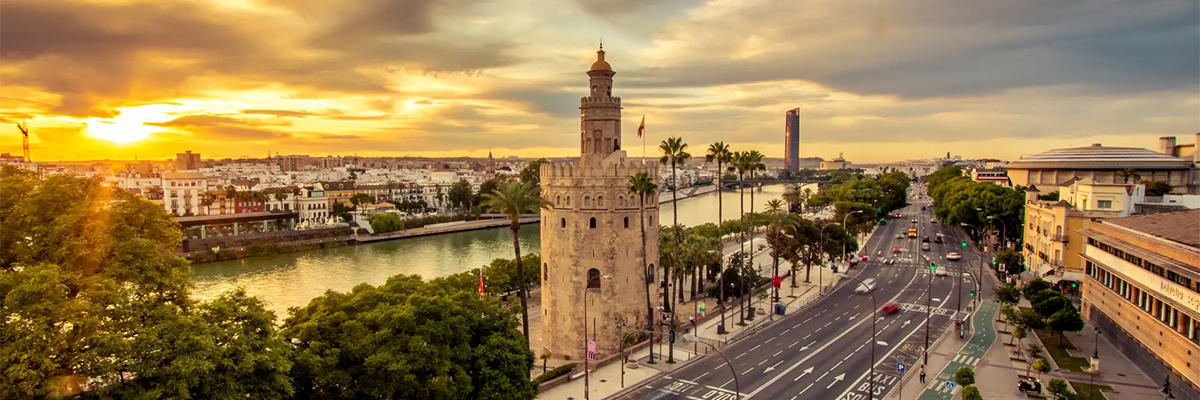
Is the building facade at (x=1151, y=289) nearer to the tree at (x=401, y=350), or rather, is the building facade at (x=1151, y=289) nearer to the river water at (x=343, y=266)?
the tree at (x=401, y=350)

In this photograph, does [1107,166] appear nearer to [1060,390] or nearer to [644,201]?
[1060,390]

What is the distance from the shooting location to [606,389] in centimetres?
3609

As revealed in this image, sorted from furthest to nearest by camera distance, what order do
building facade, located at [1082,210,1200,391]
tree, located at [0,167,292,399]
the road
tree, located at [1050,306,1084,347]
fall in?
tree, located at [1050,306,1084,347], the road, building facade, located at [1082,210,1200,391], tree, located at [0,167,292,399]

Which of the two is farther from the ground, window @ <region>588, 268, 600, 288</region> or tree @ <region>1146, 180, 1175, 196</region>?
tree @ <region>1146, 180, 1175, 196</region>

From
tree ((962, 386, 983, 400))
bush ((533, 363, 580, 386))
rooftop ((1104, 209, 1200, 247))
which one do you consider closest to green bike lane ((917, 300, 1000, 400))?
tree ((962, 386, 983, 400))

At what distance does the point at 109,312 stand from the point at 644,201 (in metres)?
29.2

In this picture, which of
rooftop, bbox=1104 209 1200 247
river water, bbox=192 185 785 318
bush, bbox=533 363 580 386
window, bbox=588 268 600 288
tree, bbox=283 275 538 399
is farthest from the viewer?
river water, bbox=192 185 785 318

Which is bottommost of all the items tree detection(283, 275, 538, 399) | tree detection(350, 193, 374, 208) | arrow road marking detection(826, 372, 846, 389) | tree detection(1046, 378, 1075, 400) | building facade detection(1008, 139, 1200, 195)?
arrow road marking detection(826, 372, 846, 389)

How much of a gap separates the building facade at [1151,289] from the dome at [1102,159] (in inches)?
2544

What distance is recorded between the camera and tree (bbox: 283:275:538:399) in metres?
25.3

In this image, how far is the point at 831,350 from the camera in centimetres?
4241

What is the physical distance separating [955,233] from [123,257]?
363ft

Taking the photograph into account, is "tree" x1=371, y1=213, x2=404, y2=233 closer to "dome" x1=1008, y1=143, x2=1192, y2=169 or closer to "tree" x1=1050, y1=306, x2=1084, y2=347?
"tree" x1=1050, y1=306, x2=1084, y2=347

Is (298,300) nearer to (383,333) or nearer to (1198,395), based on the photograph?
(383,333)
